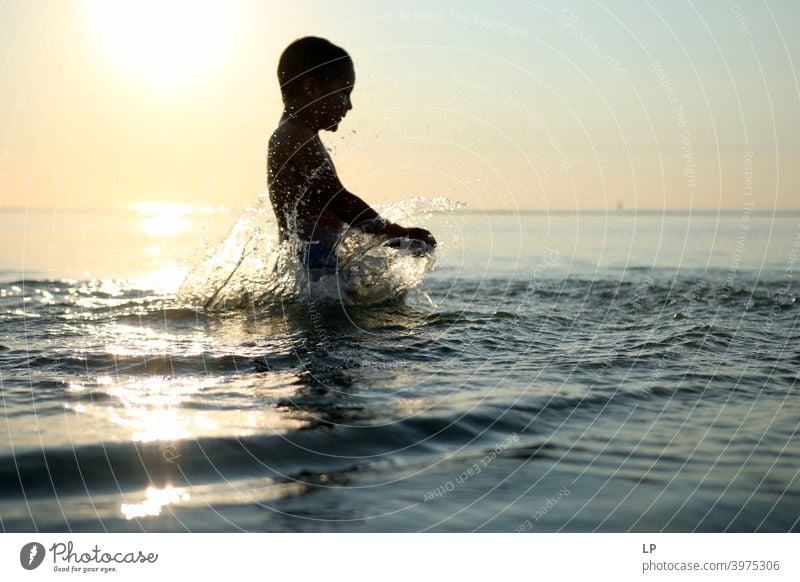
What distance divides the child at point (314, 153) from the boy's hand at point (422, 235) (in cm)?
2

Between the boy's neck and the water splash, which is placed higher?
the boy's neck

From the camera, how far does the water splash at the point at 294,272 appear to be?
710cm

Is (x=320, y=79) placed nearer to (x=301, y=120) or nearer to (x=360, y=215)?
(x=301, y=120)

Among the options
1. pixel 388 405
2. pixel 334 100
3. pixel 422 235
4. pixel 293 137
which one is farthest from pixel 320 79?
pixel 388 405

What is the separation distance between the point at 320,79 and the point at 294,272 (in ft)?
5.13

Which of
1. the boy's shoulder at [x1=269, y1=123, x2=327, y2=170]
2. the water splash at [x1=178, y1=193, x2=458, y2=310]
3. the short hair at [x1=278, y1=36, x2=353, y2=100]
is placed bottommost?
the water splash at [x1=178, y1=193, x2=458, y2=310]

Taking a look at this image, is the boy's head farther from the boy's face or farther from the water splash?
the water splash

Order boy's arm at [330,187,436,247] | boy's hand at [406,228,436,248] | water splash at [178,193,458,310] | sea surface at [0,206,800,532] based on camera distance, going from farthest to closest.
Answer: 1. water splash at [178,193,458,310]
2. boy's arm at [330,187,436,247]
3. boy's hand at [406,228,436,248]
4. sea surface at [0,206,800,532]

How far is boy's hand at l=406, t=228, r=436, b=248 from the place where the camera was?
22.4 ft

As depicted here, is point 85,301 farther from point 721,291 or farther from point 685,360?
point 721,291

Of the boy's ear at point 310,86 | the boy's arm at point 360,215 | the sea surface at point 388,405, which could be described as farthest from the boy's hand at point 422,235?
the boy's ear at point 310,86

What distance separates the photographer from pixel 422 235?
270 inches

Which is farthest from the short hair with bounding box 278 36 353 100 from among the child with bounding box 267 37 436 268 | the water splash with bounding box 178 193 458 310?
the water splash with bounding box 178 193 458 310
